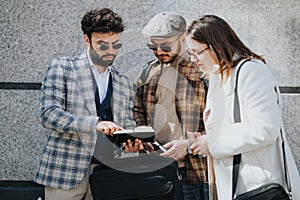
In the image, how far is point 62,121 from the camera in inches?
124

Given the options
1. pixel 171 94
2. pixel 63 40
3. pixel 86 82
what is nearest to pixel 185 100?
pixel 171 94

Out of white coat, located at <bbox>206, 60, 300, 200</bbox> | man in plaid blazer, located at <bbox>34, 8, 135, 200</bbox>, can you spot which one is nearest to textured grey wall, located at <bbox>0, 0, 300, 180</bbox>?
man in plaid blazer, located at <bbox>34, 8, 135, 200</bbox>

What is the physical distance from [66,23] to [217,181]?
210cm

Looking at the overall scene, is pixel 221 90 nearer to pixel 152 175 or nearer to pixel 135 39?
pixel 152 175

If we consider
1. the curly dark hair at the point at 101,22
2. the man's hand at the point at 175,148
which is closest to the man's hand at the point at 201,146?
the man's hand at the point at 175,148

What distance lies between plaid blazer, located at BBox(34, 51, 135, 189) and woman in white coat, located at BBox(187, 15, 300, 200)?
583 mm

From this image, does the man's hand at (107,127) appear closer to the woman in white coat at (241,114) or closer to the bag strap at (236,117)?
the woman in white coat at (241,114)

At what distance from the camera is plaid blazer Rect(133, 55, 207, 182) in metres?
3.19

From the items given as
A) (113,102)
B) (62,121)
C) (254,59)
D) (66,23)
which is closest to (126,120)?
(113,102)

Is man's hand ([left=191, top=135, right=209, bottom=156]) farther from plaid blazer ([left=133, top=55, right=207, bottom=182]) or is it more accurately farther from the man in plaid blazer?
the man in plaid blazer

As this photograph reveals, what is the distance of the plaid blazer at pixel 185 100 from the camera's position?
3.19m

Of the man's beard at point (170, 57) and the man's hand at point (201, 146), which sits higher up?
the man's beard at point (170, 57)

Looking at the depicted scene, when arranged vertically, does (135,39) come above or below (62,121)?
above

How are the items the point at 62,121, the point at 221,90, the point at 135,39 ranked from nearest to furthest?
1. the point at 221,90
2. the point at 62,121
3. the point at 135,39
